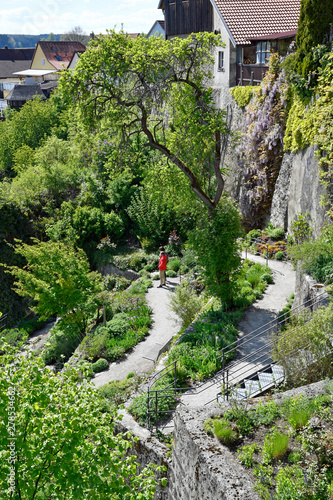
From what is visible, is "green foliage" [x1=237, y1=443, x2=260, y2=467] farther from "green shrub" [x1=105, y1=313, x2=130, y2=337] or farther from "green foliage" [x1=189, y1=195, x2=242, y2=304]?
"green shrub" [x1=105, y1=313, x2=130, y2=337]

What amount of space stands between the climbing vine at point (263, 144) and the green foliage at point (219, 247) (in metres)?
6.15

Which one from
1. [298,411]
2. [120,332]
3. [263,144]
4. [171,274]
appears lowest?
[120,332]

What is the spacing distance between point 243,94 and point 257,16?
18.5 ft

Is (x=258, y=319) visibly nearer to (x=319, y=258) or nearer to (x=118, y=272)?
(x=319, y=258)

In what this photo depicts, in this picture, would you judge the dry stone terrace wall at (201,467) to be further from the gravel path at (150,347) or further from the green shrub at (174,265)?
the green shrub at (174,265)

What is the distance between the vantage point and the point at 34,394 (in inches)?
208

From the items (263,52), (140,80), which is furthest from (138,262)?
(263,52)

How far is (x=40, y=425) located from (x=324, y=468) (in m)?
3.56

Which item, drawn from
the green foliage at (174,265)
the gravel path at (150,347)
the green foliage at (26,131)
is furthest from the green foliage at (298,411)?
the green foliage at (26,131)

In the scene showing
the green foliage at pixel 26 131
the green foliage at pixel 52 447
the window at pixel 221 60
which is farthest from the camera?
the green foliage at pixel 26 131

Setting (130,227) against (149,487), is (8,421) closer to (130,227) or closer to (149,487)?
(149,487)

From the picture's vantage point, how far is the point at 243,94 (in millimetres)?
21172

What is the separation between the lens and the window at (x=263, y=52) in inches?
783

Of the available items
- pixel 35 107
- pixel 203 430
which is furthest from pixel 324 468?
pixel 35 107
